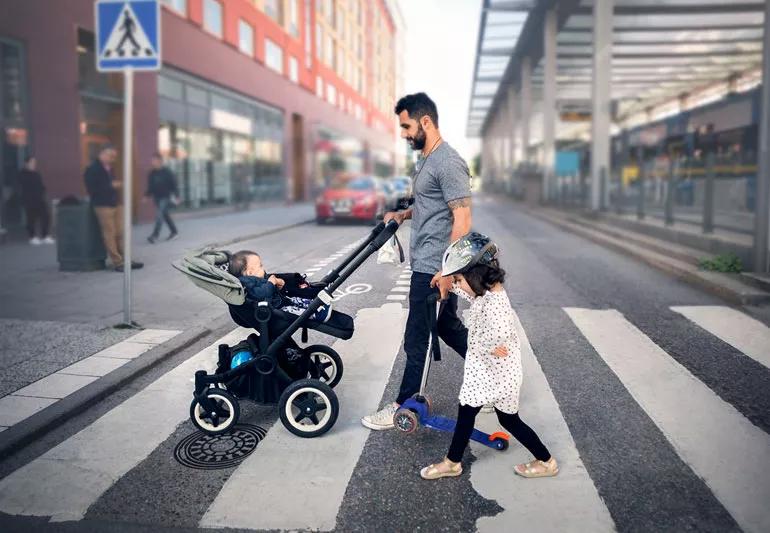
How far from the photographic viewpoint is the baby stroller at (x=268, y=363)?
410 centimetres

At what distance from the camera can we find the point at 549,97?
2991 centimetres

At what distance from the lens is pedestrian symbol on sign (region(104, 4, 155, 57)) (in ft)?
21.7

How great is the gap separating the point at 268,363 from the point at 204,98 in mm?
22460

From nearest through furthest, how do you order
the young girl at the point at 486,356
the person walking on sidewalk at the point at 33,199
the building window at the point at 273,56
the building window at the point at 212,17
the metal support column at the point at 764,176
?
the young girl at the point at 486,356, the metal support column at the point at 764,176, the person walking on sidewalk at the point at 33,199, the building window at the point at 212,17, the building window at the point at 273,56

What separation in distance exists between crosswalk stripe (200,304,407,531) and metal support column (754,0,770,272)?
6.53m

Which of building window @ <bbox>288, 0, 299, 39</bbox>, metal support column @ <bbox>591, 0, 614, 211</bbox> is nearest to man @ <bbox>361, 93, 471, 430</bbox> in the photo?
metal support column @ <bbox>591, 0, 614, 211</bbox>

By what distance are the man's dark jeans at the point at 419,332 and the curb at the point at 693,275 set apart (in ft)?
17.6

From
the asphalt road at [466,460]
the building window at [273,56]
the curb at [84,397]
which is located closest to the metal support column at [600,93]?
the asphalt road at [466,460]

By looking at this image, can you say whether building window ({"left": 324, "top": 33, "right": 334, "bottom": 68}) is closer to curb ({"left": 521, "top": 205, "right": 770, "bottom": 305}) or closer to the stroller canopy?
curb ({"left": 521, "top": 205, "right": 770, "bottom": 305})

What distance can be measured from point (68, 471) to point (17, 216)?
42.6 ft

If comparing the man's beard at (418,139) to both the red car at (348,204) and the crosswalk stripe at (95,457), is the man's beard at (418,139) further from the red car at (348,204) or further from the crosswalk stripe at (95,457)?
the red car at (348,204)

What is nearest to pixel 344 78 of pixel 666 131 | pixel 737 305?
pixel 666 131

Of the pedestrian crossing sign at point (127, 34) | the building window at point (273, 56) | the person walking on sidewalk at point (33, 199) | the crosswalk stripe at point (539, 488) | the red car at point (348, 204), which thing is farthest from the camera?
the building window at point (273, 56)

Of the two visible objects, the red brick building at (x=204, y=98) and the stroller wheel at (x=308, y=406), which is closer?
the stroller wheel at (x=308, y=406)
